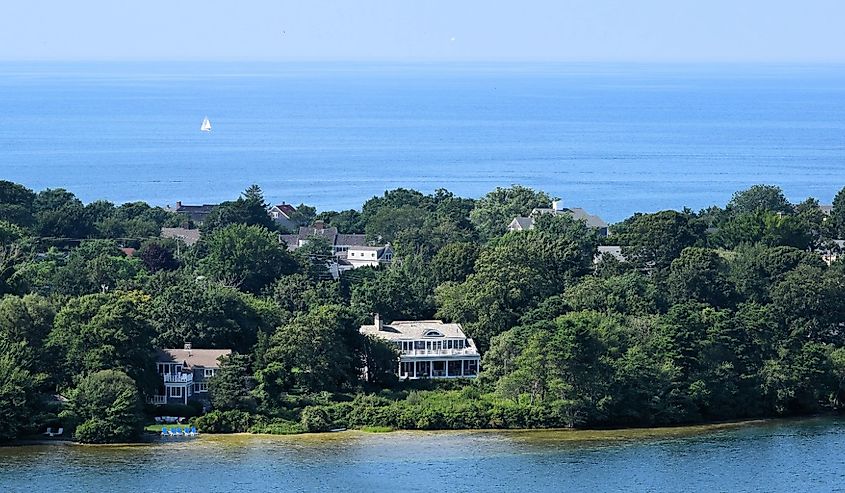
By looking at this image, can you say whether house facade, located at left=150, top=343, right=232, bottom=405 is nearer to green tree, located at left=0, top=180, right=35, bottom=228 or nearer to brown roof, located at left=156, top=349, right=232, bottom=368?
brown roof, located at left=156, top=349, right=232, bottom=368

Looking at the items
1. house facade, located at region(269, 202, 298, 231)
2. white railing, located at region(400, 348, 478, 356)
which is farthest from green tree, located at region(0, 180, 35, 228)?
white railing, located at region(400, 348, 478, 356)

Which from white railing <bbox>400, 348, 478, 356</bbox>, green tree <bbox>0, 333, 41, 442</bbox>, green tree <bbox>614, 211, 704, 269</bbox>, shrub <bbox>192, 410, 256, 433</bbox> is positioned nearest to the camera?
green tree <bbox>0, 333, 41, 442</bbox>

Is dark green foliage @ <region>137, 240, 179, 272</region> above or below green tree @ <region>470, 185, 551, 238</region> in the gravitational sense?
below

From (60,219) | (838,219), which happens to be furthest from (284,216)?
(838,219)

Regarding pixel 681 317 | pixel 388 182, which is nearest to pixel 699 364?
pixel 681 317

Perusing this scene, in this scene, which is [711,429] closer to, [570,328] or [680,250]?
[570,328]

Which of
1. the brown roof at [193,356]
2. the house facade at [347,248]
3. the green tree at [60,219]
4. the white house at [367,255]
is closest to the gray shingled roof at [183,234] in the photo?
the green tree at [60,219]
